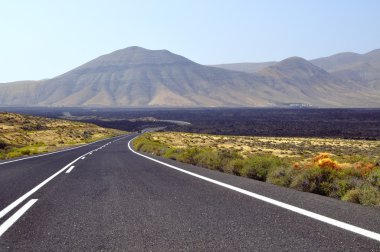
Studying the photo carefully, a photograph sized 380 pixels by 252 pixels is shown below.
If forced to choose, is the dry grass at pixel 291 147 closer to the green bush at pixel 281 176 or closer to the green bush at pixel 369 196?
the green bush at pixel 281 176

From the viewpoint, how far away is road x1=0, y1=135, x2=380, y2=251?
536 cm

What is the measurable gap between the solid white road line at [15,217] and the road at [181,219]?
1 centimetres

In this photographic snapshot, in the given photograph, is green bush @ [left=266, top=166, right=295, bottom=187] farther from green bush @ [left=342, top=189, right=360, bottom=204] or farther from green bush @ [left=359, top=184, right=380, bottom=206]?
green bush @ [left=359, top=184, right=380, bottom=206]

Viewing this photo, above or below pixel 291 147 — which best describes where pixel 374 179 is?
above

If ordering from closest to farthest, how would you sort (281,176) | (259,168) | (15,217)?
(15,217)
(281,176)
(259,168)

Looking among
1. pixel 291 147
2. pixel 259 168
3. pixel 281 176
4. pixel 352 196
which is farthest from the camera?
pixel 291 147

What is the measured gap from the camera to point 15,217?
7.07 m

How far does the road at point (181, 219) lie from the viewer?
5363 mm

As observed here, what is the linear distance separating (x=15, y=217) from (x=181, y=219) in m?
2.67

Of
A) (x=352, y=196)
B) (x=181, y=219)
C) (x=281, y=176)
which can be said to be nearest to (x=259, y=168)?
(x=281, y=176)

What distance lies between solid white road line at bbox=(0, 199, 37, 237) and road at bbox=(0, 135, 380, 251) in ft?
0.05

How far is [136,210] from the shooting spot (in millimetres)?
7523

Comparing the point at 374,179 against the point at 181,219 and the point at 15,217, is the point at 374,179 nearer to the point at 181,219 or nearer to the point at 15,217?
the point at 181,219

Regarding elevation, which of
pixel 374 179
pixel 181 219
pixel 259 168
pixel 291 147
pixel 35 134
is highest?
pixel 374 179
